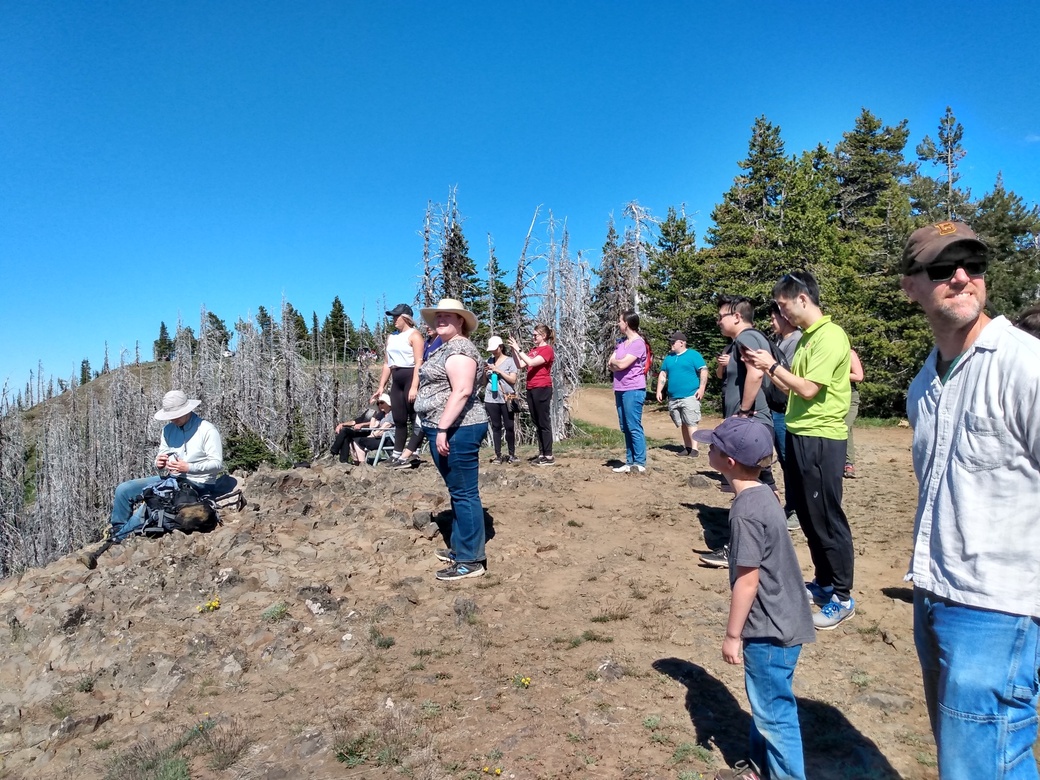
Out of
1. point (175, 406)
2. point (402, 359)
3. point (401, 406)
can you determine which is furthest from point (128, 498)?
point (402, 359)

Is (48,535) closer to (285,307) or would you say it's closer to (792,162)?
(285,307)

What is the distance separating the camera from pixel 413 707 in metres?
3.30

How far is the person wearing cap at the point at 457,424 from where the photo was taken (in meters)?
4.65

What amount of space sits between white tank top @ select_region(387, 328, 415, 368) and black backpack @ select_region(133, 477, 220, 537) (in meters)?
2.76

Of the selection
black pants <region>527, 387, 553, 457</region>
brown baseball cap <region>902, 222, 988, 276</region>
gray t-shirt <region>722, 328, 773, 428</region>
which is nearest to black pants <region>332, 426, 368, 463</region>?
black pants <region>527, 387, 553, 457</region>

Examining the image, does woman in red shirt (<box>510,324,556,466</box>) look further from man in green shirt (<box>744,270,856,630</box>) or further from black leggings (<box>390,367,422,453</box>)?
man in green shirt (<box>744,270,856,630</box>)

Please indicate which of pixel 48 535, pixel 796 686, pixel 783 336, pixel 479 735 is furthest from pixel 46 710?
pixel 48 535

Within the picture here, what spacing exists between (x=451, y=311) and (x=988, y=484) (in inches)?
153

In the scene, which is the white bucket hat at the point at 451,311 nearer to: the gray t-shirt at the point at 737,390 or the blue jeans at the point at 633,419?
the gray t-shirt at the point at 737,390

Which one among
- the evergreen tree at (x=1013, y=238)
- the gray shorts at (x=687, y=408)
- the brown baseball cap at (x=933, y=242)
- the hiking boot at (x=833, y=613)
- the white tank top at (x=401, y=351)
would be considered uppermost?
the evergreen tree at (x=1013, y=238)

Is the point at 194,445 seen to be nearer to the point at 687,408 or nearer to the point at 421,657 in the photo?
the point at 421,657

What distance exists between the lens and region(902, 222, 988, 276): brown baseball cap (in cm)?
176

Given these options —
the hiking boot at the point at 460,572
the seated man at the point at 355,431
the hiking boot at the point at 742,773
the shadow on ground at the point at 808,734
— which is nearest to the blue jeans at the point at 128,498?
the seated man at the point at 355,431

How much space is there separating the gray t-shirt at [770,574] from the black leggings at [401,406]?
5894 mm
